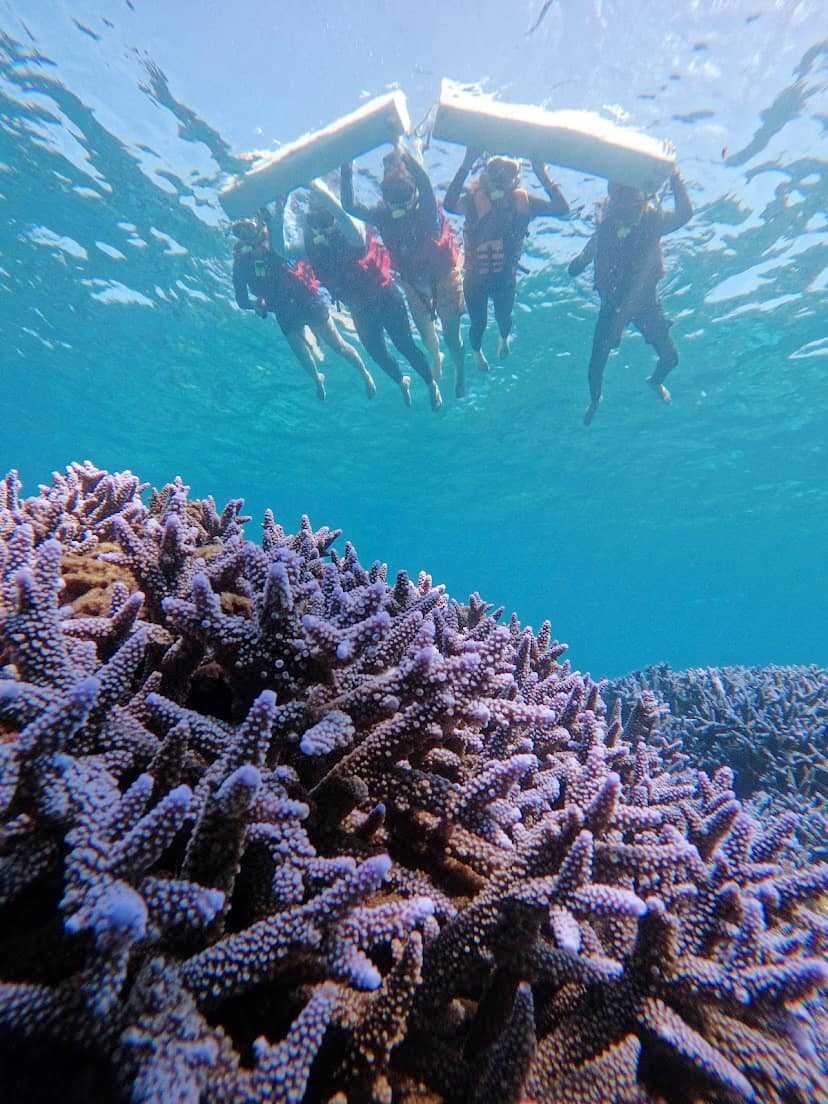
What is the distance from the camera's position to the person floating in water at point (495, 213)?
28.8ft

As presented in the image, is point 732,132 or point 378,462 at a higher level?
point 378,462

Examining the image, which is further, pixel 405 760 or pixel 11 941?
pixel 405 760

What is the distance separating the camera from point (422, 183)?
877 cm

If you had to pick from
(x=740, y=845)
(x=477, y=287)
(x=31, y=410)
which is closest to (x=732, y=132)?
(x=477, y=287)

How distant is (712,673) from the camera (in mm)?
7277

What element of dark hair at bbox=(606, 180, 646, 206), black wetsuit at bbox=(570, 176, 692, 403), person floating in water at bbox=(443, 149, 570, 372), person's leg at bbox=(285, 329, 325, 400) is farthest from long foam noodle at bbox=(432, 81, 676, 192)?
person's leg at bbox=(285, 329, 325, 400)

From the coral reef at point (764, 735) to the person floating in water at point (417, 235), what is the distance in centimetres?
836

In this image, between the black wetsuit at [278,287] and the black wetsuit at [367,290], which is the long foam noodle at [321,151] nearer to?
the black wetsuit at [278,287]

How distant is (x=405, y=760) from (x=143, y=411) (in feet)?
123

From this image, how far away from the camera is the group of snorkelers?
902 centimetres

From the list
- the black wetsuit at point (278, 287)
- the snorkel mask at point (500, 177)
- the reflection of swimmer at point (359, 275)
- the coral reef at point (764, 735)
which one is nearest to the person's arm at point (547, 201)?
the snorkel mask at point (500, 177)

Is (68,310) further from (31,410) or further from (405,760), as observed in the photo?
(405,760)

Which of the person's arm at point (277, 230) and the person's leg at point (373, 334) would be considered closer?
the person's arm at point (277, 230)

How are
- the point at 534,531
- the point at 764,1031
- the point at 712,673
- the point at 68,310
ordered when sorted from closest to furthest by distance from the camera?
the point at 764,1031 < the point at 712,673 < the point at 68,310 < the point at 534,531
